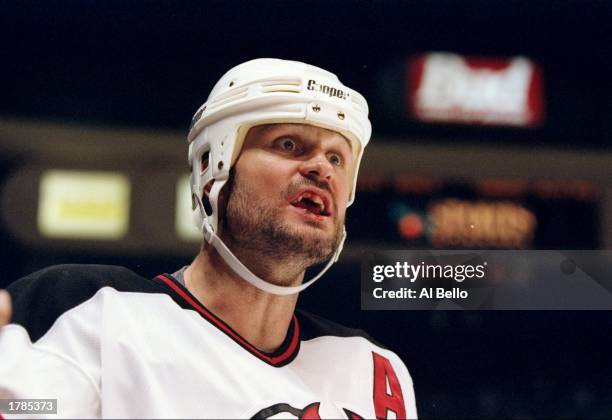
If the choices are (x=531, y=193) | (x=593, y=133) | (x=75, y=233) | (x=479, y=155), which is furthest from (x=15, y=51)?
(x=593, y=133)

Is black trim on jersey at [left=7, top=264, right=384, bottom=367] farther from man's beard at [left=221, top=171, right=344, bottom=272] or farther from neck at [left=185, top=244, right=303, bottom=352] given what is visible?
man's beard at [left=221, top=171, right=344, bottom=272]

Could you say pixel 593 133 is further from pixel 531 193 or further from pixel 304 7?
pixel 304 7

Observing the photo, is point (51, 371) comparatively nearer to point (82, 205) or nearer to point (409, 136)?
point (82, 205)

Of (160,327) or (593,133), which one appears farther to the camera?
(593,133)

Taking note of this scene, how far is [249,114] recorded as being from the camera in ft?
5.83

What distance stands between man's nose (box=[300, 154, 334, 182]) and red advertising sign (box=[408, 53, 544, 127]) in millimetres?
349

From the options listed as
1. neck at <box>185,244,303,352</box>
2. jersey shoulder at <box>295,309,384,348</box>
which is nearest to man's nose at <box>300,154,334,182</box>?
neck at <box>185,244,303,352</box>

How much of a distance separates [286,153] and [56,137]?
56 cm

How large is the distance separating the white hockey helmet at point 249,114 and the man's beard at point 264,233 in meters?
0.03

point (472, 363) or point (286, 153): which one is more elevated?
point (286, 153)

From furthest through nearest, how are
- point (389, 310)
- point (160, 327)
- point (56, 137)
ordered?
point (389, 310), point (56, 137), point (160, 327)

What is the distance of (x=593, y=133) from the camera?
205 centimetres

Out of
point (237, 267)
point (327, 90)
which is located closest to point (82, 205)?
point (237, 267)

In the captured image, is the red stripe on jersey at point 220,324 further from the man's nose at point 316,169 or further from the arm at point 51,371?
the man's nose at point 316,169
